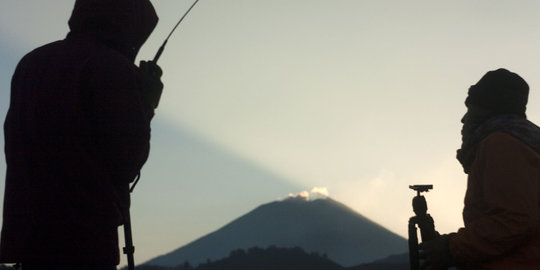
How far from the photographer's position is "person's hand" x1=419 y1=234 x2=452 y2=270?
445 cm

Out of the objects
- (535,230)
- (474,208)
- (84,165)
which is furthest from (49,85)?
(535,230)

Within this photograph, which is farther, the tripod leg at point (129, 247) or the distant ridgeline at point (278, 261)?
the distant ridgeline at point (278, 261)

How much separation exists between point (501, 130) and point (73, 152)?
112 inches

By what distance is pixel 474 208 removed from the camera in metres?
4.41

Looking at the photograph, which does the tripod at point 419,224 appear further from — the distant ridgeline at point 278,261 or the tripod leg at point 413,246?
the distant ridgeline at point 278,261

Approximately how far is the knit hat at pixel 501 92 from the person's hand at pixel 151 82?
2432 mm

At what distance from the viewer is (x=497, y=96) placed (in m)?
4.65

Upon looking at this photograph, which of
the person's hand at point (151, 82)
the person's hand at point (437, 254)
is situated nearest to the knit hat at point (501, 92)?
the person's hand at point (437, 254)

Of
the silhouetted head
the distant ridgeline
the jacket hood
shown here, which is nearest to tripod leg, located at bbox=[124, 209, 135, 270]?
the jacket hood

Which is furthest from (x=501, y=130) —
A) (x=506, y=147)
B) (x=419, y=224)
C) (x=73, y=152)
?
(x=73, y=152)

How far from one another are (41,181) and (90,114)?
416 millimetres

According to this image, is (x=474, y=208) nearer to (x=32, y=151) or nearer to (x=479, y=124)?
(x=479, y=124)

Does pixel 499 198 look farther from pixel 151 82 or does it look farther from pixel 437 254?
pixel 151 82

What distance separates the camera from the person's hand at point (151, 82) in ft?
11.5
